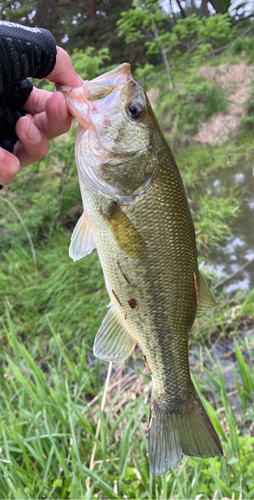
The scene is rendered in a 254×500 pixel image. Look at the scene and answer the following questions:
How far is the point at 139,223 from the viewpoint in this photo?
1.27 m

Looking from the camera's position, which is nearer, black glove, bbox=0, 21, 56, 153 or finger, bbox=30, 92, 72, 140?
black glove, bbox=0, 21, 56, 153

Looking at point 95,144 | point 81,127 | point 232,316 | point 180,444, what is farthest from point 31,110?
point 232,316

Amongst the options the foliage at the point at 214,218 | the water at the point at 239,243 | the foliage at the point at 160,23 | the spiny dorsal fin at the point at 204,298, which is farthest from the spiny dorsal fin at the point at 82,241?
the foliage at the point at 160,23

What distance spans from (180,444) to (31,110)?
1743 mm

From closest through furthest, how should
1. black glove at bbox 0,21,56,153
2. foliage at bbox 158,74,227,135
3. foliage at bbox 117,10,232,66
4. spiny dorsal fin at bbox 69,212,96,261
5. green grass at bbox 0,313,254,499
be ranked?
black glove at bbox 0,21,56,153
spiny dorsal fin at bbox 69,212,96,261
green grass at bbox 0,313,254,499
foliage at bbox 117,10,232,66
foliage at bbox 158,74,227,135

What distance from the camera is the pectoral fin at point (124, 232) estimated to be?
4.18 ft

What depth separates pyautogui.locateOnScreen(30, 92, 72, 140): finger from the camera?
1302 millimetres

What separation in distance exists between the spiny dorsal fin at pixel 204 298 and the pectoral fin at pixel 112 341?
0.36 metres

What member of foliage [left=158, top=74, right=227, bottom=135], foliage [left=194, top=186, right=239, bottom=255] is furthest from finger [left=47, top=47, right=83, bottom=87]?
foliage [left=158, top=74, right=227, bottom=135]

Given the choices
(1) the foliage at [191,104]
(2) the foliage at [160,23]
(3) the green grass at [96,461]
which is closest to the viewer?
(3) the green grass at [96,461]

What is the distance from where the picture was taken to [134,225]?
1.27 m

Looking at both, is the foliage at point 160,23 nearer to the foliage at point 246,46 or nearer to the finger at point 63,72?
the foliage at point 246,46

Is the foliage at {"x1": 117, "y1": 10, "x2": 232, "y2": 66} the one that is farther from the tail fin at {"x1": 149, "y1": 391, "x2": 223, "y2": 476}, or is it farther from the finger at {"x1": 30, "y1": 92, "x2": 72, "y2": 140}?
the tail fin at {"x1": 149, "y1": 391, "x2": 223, "y2": 476}

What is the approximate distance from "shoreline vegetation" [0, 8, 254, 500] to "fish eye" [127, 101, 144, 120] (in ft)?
6.23
